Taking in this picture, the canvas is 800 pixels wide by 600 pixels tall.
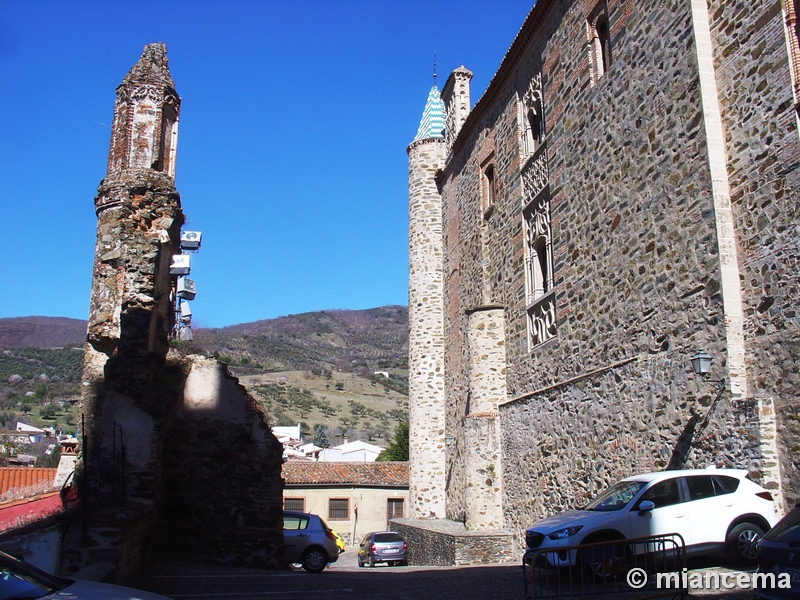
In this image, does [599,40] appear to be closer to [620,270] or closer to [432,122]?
[620,270]

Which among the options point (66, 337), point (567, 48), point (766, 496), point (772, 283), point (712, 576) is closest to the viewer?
point (712, 576)

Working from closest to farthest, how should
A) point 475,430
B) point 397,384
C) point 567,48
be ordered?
point 567,48
point 475,430
point 397,384

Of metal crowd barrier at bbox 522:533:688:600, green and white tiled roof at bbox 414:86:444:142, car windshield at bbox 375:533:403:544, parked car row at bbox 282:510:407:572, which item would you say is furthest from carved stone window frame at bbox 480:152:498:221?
metal crowd barrier at bbox 522:533:688:600

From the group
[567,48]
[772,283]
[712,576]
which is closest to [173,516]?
[712,576]

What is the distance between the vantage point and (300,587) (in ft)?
32.2

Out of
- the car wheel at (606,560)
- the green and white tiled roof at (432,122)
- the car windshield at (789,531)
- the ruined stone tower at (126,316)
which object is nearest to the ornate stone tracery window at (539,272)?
the car wheel at (606,560)

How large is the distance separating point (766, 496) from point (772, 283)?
2.55 m

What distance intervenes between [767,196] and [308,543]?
11.1m

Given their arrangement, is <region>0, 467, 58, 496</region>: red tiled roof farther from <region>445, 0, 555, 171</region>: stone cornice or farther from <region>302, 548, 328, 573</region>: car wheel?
<region>445, 0, 555, 171</region>: stone cornice

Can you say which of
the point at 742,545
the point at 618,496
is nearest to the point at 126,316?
the point at 618,496

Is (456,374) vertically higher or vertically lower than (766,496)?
higher

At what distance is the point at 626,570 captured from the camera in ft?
24.4

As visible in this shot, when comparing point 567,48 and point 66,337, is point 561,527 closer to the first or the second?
point 567,48

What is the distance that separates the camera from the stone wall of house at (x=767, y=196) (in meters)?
8.52
